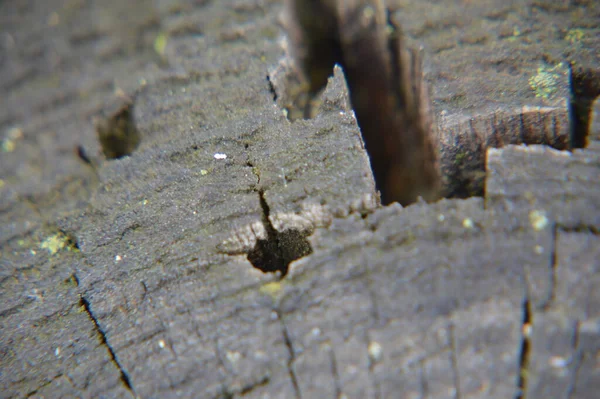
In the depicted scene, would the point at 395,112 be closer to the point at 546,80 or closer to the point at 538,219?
the point at 546,80

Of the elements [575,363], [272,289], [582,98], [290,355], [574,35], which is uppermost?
[574,35]

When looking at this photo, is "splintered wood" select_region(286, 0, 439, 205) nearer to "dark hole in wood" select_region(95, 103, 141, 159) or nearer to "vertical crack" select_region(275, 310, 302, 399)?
"dark hole in wood" select_region(95, 103, 141, 159)

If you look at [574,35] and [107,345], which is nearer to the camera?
[107,345]

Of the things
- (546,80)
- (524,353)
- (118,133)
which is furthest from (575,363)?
(118,133)

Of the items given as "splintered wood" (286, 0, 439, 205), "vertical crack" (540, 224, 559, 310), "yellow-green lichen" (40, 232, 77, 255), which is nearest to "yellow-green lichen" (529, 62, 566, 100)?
"splintered wood" (286, 0, 439, 205)

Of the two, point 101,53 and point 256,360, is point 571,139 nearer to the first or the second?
point 256,360

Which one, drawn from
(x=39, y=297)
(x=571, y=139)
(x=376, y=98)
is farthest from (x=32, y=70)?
(x=571, y=139)
